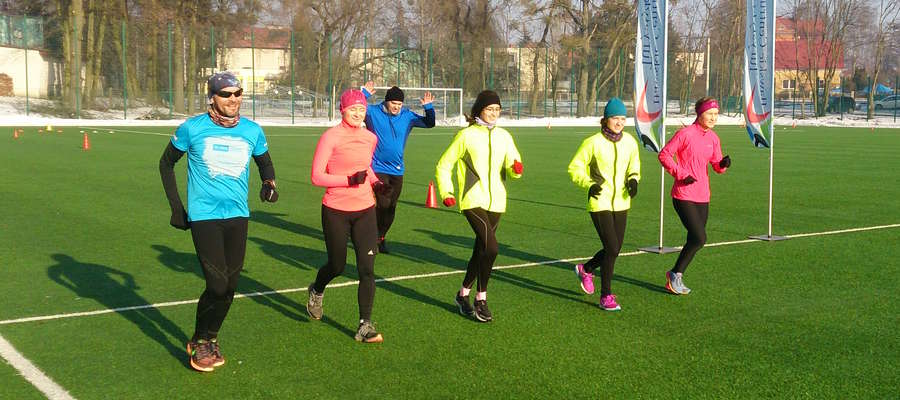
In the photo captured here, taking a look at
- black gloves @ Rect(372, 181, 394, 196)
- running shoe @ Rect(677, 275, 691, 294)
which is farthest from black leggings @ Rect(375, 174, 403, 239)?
black gloves @ Rect(372, 181, 394, 196)

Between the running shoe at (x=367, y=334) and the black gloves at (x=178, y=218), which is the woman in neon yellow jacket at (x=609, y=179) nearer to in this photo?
the running shoe at (x=367, y=334)

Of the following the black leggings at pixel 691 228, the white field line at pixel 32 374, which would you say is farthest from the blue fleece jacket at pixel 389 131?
the white field line at pixel 32 374

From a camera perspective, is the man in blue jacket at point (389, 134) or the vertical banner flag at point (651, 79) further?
the vertical banner flag at point (651, 79)

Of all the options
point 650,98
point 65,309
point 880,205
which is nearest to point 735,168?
point 880,205

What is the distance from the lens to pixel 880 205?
590 inches

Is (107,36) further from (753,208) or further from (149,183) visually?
(753,208)

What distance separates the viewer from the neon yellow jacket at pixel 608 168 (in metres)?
7.72

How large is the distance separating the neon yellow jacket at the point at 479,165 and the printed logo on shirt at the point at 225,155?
71.2 inches

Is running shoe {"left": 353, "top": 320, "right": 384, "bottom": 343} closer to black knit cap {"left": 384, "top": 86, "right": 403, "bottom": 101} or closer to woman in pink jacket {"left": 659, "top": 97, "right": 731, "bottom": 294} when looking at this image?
woman in pink jacket {"left": 659, "top": 97, "right": 731, "bottom": 294}

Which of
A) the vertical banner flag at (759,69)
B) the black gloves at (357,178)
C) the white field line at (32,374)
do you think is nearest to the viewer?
the white field line at (32,374)

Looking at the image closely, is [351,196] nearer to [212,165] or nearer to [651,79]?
[212,165]

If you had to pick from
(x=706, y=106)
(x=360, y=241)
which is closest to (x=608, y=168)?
(x=706, y=106)

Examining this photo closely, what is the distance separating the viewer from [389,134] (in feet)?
33.6

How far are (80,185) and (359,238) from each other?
12.3 metres
